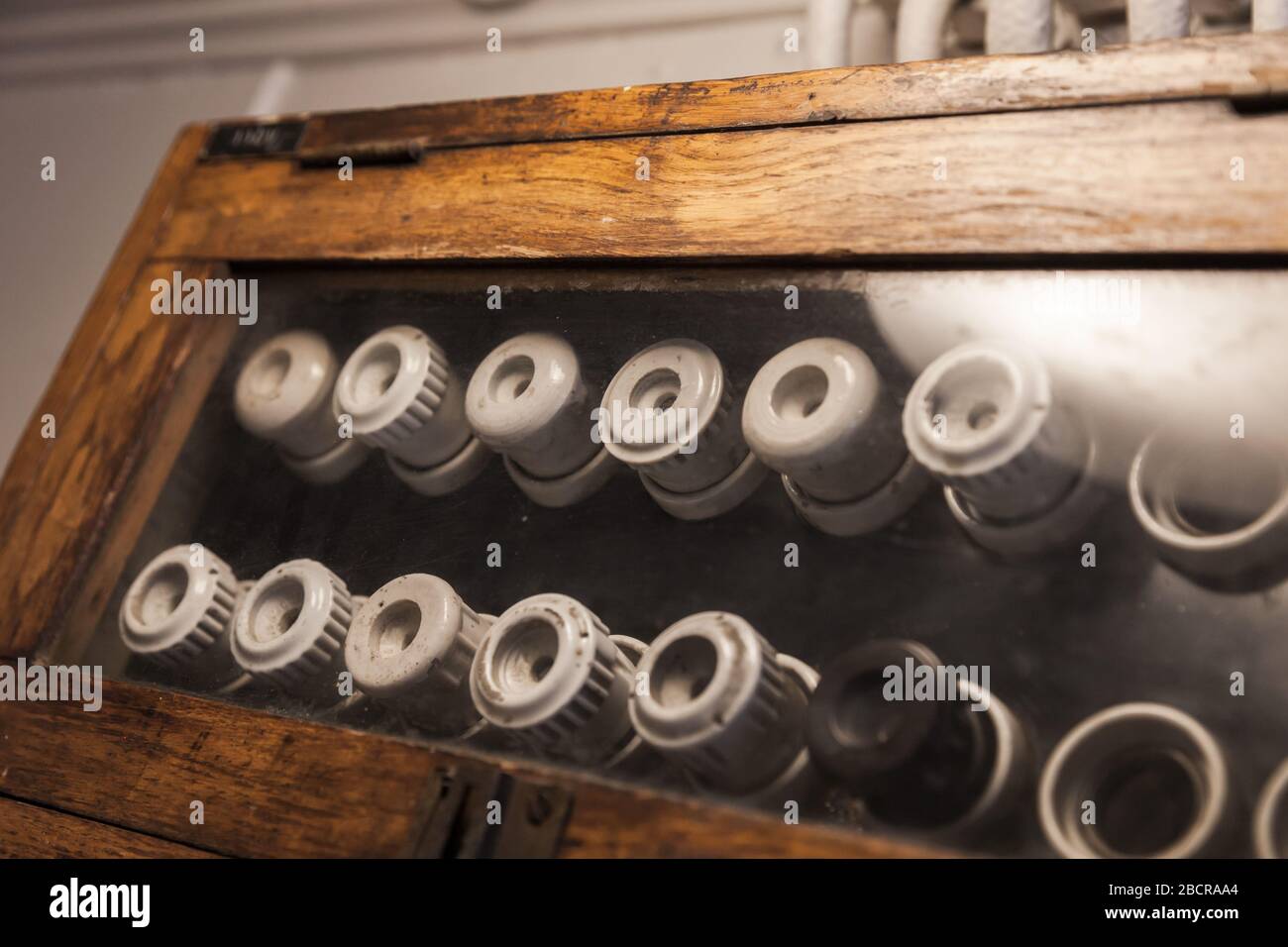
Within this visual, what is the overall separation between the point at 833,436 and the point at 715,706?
221 millimetres

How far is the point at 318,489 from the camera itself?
1086 millimetres

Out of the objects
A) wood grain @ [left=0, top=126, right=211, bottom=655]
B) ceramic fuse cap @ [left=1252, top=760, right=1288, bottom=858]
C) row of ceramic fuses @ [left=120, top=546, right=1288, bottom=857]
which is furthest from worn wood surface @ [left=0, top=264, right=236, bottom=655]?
ceramic fuse cap @ [left=1252, top=760, right=1288, bottom=858]

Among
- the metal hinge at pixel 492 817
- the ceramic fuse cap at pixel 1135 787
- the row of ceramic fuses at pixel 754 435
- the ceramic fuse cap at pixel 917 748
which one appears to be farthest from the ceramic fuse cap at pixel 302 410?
the ceramic fuse cap at pixel 1135 787

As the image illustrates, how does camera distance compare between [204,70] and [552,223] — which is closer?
[552,223]

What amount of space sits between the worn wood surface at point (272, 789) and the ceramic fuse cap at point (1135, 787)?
12cm

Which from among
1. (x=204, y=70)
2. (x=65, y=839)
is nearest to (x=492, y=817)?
(x=65, y=839)

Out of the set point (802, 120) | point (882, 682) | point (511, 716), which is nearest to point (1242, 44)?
point (802, 120)

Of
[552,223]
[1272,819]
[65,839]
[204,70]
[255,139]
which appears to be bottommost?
[65,839]

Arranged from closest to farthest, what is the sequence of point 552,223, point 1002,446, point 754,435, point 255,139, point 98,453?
point 1002,446 < point 754,435 < point 552,223 < point 98,453 < point 255,139

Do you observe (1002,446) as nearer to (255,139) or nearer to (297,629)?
(297,629)

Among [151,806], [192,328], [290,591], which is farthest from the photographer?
[192,328]

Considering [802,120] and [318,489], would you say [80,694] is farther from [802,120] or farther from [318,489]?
[802,120]

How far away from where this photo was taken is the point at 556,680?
821 millimetres
